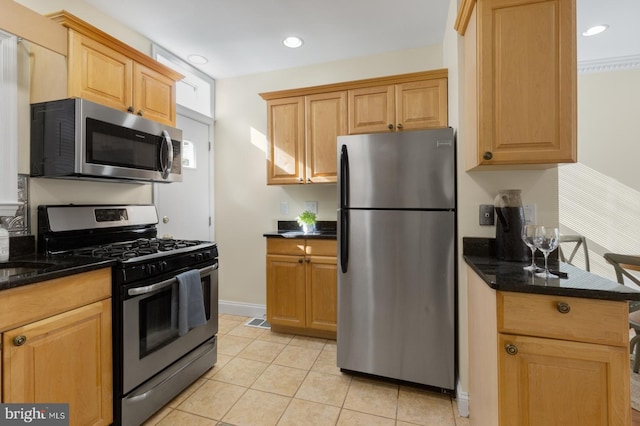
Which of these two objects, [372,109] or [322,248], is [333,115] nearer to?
[372,109]

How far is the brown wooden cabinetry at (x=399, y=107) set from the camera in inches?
97.1

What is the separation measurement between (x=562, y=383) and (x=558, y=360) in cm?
8

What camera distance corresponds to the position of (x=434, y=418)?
1.73 meters

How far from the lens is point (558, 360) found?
1106mm

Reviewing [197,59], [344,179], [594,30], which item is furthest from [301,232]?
[594,30]

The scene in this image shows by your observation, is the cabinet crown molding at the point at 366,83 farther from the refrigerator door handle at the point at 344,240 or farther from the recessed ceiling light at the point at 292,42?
the refrigerator door handle at the point at 344,240

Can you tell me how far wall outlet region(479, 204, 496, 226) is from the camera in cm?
173

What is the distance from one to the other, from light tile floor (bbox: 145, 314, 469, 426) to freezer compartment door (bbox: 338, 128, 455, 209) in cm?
125

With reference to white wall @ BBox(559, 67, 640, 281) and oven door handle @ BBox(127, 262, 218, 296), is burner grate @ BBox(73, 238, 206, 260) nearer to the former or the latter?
oven door handle @ BBox(127, 262, 218, 296)

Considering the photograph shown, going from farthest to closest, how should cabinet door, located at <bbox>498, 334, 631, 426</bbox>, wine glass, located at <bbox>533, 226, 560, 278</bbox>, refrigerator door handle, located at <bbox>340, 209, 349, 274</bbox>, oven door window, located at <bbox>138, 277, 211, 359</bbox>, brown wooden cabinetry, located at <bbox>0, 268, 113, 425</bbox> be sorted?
1. refrigerator door handle, located at <bbox>340, 209, 349, 274</bbox>
2. oven door window, located at <bbox>138, 277, 211, 359</bbox>
3. wine glass, located at <bbox>533, 226, 560, 278</bbox>
4. brown wooden cabinetry, located at <bbox>0, 268, 113, 425</bbox>
5. cabinet door, located at <bbox>498, 334, 631, 426</bbox>

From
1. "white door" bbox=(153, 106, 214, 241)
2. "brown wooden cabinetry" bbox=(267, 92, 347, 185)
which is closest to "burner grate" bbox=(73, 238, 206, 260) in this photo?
"white door" bbox=(153, 106, 214, 241)

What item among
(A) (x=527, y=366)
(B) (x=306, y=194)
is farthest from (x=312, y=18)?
(A) (x=527, y=366)

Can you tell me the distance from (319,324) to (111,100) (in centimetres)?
235

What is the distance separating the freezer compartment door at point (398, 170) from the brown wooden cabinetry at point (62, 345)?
5.02ft
